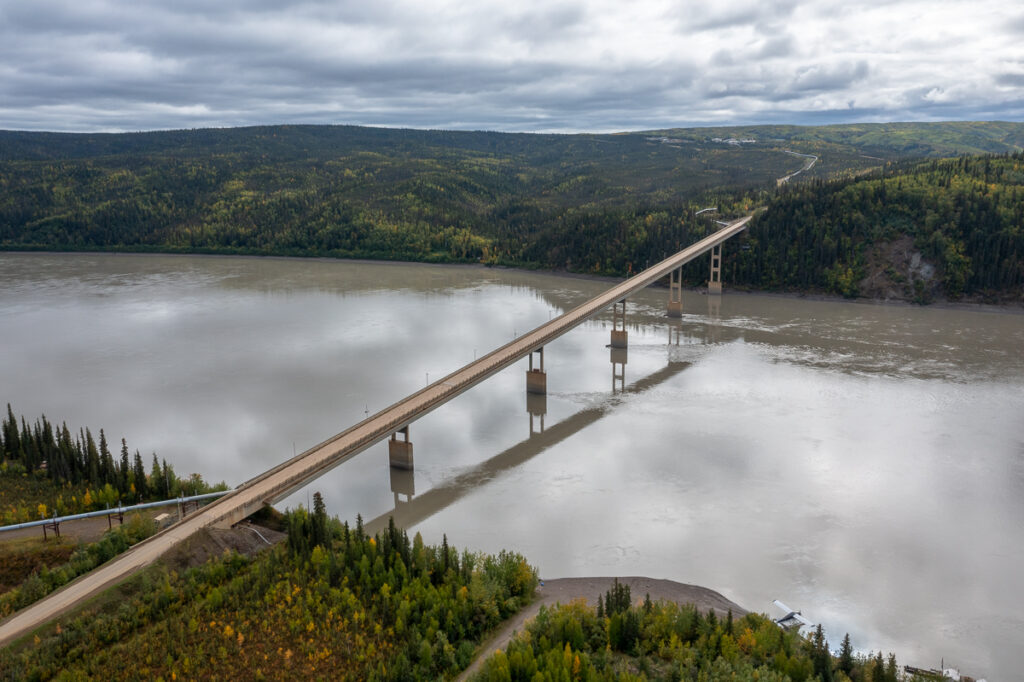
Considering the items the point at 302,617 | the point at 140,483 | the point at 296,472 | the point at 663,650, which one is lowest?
the point at 663,650

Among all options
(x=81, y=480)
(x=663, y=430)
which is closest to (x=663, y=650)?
(x=663, y=430)

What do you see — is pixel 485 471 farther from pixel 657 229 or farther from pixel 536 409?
pixel 657 229

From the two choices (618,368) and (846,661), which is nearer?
(846,661)

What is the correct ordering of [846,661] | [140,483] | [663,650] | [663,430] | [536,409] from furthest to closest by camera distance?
[536,409]
[663,430]
[140,483]
[663,650]
[846,661]

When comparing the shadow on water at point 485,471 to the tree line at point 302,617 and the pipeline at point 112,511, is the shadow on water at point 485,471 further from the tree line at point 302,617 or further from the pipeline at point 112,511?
the tree line at point 302,617

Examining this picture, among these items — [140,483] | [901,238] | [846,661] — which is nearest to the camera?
[846,661]

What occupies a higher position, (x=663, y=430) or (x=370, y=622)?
(x=370, y=622)

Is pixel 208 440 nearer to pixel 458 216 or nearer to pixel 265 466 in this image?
pixel 265 466
